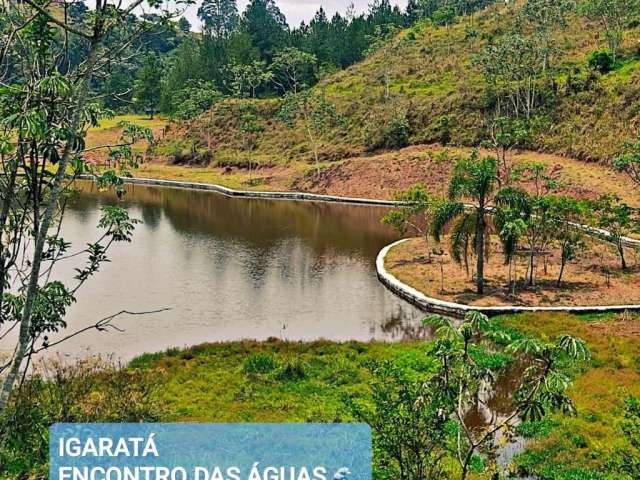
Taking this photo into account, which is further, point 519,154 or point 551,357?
point 519,154

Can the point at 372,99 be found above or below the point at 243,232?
above

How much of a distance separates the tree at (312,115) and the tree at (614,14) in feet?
92.8

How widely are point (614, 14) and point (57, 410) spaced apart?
6890 centimetres

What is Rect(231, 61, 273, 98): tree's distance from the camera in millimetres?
87812

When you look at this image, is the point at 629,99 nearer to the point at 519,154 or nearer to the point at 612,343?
the point at 519,154

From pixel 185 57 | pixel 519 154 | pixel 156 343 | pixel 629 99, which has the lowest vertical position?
pixel 156 343

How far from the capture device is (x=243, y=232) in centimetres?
4153

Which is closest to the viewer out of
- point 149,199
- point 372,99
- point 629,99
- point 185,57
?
point 629,99

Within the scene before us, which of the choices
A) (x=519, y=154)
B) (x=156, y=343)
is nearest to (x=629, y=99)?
(x=519, y=154)

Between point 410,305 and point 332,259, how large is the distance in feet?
27.6

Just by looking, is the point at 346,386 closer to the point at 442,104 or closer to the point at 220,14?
the point at 442,104

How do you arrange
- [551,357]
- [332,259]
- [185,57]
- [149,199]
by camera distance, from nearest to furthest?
[551,357]
[332,259]
[149,199]
[185,57]

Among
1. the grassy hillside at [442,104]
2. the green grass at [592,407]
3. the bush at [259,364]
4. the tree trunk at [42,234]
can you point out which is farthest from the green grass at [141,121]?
the tree trunk at [42,234]

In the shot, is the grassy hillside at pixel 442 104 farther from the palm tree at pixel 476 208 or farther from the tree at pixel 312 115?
the palm tree at pixel 476 208
